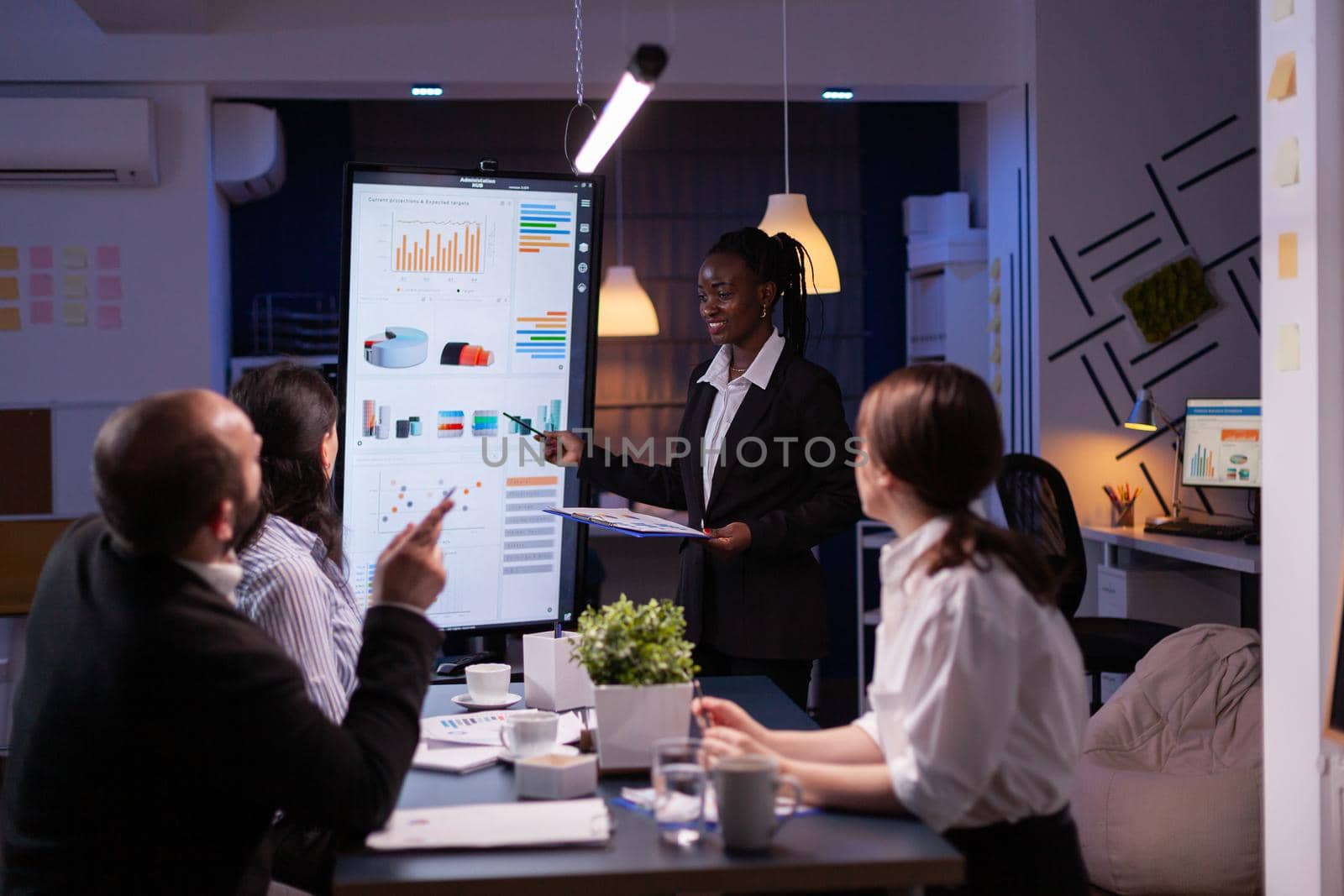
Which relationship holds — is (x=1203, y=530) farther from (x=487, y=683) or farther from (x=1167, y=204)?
(x=487, y=683)

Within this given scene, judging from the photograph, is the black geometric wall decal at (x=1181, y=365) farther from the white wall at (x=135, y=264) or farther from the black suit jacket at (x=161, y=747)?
the black suit jacket at (x=161, y=747)

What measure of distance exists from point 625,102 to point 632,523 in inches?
31.2

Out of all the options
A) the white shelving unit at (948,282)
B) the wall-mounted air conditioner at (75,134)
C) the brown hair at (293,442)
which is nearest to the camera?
the brown hair at (293,442)

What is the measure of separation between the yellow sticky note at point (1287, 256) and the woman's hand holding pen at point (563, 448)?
147 centimetres

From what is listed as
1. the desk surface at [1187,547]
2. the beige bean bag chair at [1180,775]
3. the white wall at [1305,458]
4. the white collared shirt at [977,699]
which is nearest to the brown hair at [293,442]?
the white collared shirt at [977,699]

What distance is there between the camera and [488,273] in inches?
115

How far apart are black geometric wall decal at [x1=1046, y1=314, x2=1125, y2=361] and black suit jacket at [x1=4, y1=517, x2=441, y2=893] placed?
13.5 feet

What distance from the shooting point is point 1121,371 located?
5.09 metres

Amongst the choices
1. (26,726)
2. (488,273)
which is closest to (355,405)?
(488,273)

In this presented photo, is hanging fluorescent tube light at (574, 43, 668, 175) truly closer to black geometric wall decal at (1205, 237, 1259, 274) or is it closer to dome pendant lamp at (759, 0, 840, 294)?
dome pendant lamp at (759, 0, 840, 294)

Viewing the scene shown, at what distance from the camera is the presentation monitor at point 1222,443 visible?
15.5ft

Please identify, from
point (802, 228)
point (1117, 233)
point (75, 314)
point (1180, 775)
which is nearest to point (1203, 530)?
point (1117, 233)

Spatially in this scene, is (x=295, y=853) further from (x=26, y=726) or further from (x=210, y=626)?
(x=210, y=626)

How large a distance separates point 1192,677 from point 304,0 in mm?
3786
